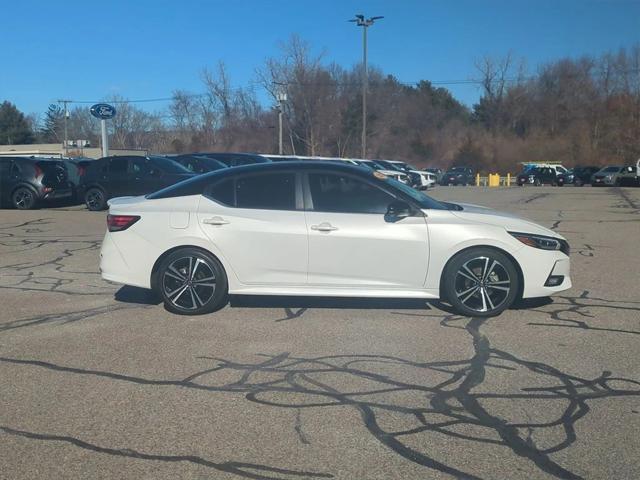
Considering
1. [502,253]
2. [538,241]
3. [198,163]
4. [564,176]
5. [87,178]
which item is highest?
[198,163]

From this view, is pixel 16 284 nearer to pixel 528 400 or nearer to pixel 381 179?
pixel 381 179

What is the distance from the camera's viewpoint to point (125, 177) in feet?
59.2

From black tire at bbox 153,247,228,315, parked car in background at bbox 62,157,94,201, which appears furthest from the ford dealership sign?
black tire at bbox 153,247,228,315

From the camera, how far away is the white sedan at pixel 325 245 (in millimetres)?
6430

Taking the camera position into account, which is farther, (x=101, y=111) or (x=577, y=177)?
(x=577, y=177)

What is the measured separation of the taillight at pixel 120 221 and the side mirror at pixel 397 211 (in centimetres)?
259

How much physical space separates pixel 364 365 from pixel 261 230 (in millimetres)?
2009

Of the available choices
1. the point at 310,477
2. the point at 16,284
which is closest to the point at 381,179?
the point at 310,477

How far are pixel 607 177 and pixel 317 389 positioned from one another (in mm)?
41296

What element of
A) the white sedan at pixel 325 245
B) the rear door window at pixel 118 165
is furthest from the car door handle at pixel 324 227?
the rear door window at pixel 118 165

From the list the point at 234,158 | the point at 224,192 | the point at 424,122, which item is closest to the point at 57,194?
the point at 234,158

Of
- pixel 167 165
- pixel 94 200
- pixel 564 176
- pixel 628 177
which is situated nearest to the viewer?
pixel 167 165

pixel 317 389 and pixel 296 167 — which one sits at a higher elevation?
pixel 296 167

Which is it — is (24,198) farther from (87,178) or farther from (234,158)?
(234,158)
